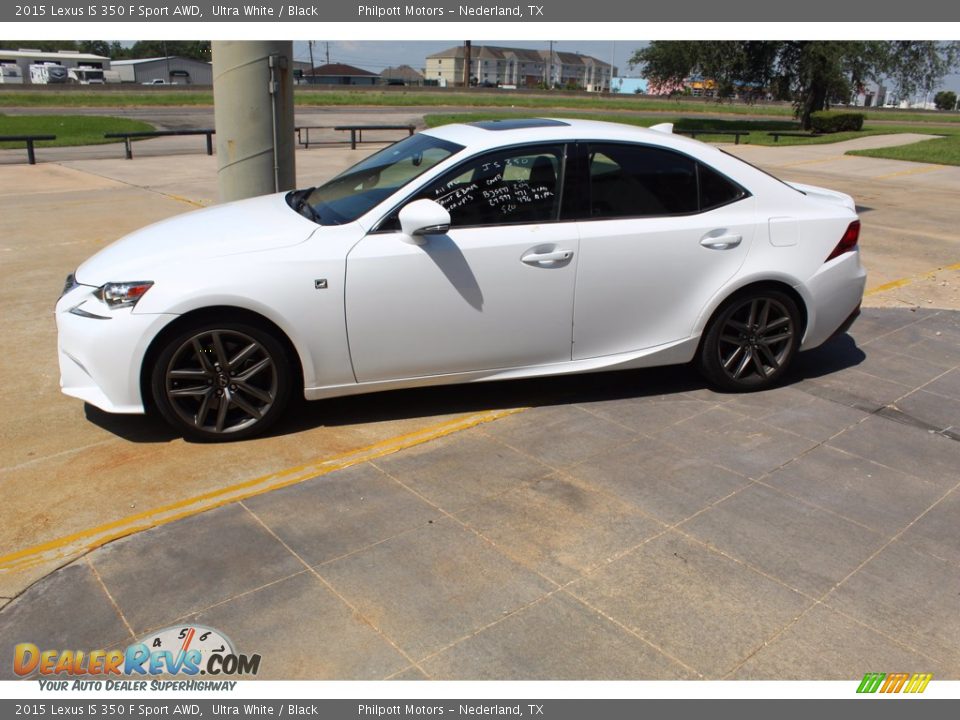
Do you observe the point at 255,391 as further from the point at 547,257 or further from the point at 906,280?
the point at 906,280

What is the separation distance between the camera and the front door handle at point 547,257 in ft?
15.6

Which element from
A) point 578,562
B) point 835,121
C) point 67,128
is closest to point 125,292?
point 578,562

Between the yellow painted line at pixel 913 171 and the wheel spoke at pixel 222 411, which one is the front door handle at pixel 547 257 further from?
the yellow painted line at pixel 913 171

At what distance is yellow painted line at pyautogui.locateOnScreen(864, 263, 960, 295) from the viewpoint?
8.08 metres

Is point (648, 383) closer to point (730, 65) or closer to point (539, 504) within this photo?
point (539, 504)

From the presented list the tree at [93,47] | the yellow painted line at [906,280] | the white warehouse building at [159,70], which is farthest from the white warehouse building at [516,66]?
the yellow painted line at [906,280]

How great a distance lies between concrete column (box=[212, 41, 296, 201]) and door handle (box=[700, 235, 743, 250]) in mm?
4158

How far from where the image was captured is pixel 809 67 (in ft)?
103

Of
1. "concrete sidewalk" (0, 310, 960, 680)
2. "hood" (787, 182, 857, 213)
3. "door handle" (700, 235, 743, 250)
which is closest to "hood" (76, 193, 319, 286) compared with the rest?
"concrete sidewalk" (0, 310, 960, 680)

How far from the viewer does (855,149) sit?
22.5 m

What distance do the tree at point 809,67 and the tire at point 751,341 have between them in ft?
96.6

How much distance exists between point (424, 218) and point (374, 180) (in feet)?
2.89

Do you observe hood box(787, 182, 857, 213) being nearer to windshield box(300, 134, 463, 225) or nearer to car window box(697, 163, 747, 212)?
car window box(697, 163, 747, 212)

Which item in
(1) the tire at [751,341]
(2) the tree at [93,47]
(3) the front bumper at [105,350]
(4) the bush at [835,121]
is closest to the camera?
(3) the front bumper at [105,350]
